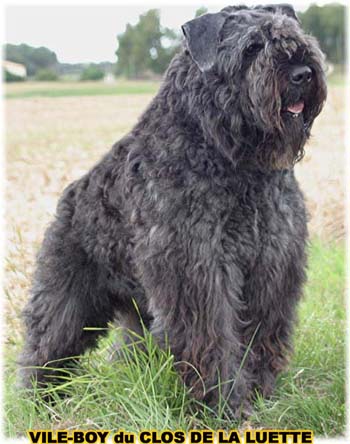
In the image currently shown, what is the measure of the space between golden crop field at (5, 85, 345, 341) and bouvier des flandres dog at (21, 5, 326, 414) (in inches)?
50.1

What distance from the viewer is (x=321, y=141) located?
9.39 meters

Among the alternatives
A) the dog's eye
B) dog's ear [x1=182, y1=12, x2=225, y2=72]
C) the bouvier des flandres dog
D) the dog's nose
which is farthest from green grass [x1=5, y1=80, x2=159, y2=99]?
the dog's nose

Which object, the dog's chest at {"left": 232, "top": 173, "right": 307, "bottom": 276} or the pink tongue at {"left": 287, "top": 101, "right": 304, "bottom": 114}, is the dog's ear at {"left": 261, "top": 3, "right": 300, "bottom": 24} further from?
the dog's chest at {"left": 232, "top": 173, "right": 307, "bottom": 276}

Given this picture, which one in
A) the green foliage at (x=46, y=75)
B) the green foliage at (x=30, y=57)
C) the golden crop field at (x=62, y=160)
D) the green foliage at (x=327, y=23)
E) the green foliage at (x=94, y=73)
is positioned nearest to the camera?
the golden crop field at (x=62, y=160)

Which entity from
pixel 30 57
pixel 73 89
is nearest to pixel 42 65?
pixel 30 57

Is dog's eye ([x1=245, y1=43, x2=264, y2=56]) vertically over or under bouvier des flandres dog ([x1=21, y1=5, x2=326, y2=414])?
over

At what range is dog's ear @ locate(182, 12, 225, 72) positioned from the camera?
11.3 ft

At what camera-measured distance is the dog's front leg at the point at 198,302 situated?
3582 millimetres

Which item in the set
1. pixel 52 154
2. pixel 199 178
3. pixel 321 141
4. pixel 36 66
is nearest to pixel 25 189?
pixel 36 66

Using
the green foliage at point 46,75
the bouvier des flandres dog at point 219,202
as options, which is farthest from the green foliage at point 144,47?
the bouvier des flandres dog at point 219,202

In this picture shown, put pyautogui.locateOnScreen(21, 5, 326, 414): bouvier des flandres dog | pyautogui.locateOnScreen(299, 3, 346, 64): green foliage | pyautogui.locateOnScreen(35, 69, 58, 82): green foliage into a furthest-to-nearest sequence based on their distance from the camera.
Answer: pyautogui.locateOnScreen(35, 69, 58, 82): green foliage → pyautogui.locateOnScreen(299, 3, 346, 64): green foliage → pyautogui.locateOnScreen(21, 5, 326, 414): bouvier des flandres dog

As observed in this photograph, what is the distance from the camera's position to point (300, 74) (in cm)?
330

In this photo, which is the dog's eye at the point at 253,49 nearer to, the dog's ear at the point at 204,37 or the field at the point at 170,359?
the dog's ear at the point at 204,37

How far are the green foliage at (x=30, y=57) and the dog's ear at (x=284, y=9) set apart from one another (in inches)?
167
